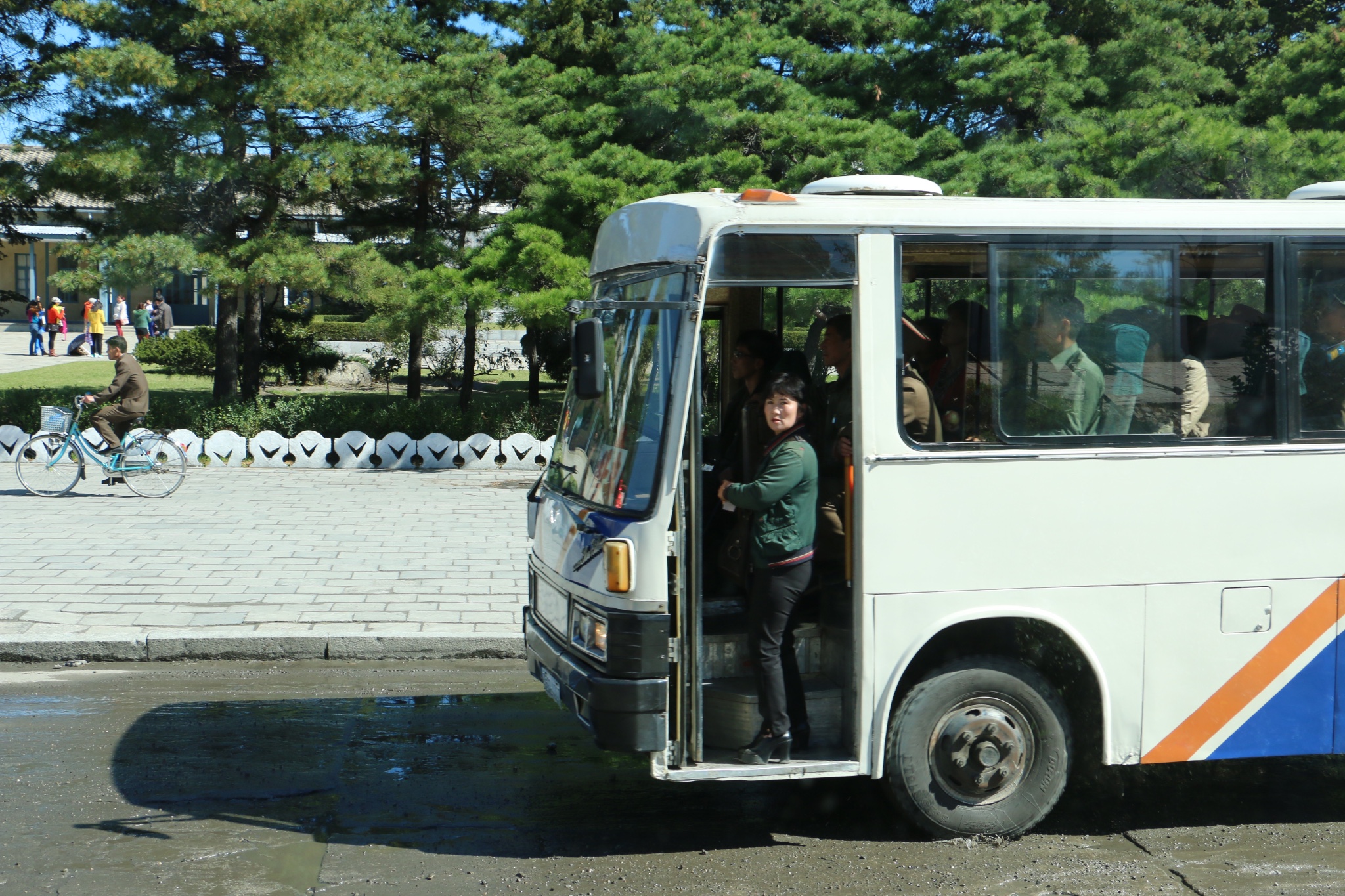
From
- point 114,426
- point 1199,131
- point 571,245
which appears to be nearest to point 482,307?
point 571,245

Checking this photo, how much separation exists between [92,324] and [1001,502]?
125 feet

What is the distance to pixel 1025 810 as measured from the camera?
17.2 ft

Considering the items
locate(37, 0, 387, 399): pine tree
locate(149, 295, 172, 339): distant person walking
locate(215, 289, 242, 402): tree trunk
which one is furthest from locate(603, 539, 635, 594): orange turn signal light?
locate(149, 295, 172, 339): distant person walking

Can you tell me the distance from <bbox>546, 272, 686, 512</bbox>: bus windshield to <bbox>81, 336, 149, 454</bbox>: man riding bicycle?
1057 centimetres

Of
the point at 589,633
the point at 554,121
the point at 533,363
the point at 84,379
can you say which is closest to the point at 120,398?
the point at 554,121

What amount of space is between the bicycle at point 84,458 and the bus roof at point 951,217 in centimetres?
1069

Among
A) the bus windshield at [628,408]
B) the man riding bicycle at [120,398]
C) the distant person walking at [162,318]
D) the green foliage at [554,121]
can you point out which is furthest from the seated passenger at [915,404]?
the distant person walking at [162,318]

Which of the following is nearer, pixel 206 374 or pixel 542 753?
pixel 542 753

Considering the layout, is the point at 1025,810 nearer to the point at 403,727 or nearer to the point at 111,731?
the point at 403,727

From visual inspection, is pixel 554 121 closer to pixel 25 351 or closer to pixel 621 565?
pixel 621 565

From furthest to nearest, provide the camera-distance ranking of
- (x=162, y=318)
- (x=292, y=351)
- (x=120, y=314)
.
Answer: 1. (x=120, y=314)
2. (x=162, y=318)
3. (x=292, y=351)

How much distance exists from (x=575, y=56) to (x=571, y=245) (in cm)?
465

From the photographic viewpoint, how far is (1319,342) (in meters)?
5.38

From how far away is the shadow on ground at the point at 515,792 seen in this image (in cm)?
528
